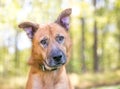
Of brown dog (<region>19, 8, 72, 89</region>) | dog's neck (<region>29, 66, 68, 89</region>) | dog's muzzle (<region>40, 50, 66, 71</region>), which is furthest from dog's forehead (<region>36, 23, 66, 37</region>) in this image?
dog's neck (<region>29, 66, 68, 89</region>)

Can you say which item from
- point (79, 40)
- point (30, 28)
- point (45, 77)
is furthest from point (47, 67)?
point (79, 40)

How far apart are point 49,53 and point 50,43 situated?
0.26 feet

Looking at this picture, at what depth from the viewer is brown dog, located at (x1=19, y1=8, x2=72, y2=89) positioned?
3.35 m

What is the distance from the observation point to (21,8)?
6.65 meters

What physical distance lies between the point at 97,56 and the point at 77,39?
544 millimetres

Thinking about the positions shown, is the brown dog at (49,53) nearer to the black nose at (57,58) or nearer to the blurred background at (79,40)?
the black nose at (57,58)

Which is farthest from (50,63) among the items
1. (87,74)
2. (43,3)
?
(87,74)

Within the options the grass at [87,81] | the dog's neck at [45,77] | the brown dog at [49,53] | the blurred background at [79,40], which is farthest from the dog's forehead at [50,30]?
the grass at [87,81]

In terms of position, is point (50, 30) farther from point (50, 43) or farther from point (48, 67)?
point (48, 67)

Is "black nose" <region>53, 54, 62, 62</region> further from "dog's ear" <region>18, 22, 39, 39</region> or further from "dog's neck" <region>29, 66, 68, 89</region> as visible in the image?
"dog's ear" <region>18, 22, 39, 39</region>

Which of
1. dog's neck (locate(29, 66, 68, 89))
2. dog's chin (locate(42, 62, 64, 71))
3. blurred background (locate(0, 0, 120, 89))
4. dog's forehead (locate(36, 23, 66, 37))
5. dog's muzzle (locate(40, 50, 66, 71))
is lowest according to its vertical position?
blurred background (locate(0, 0, 120, 89))

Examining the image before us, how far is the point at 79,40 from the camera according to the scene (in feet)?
23.8

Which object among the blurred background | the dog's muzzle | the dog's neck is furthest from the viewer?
the blurred background

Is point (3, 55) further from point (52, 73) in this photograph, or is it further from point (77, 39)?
point (52, 73)
